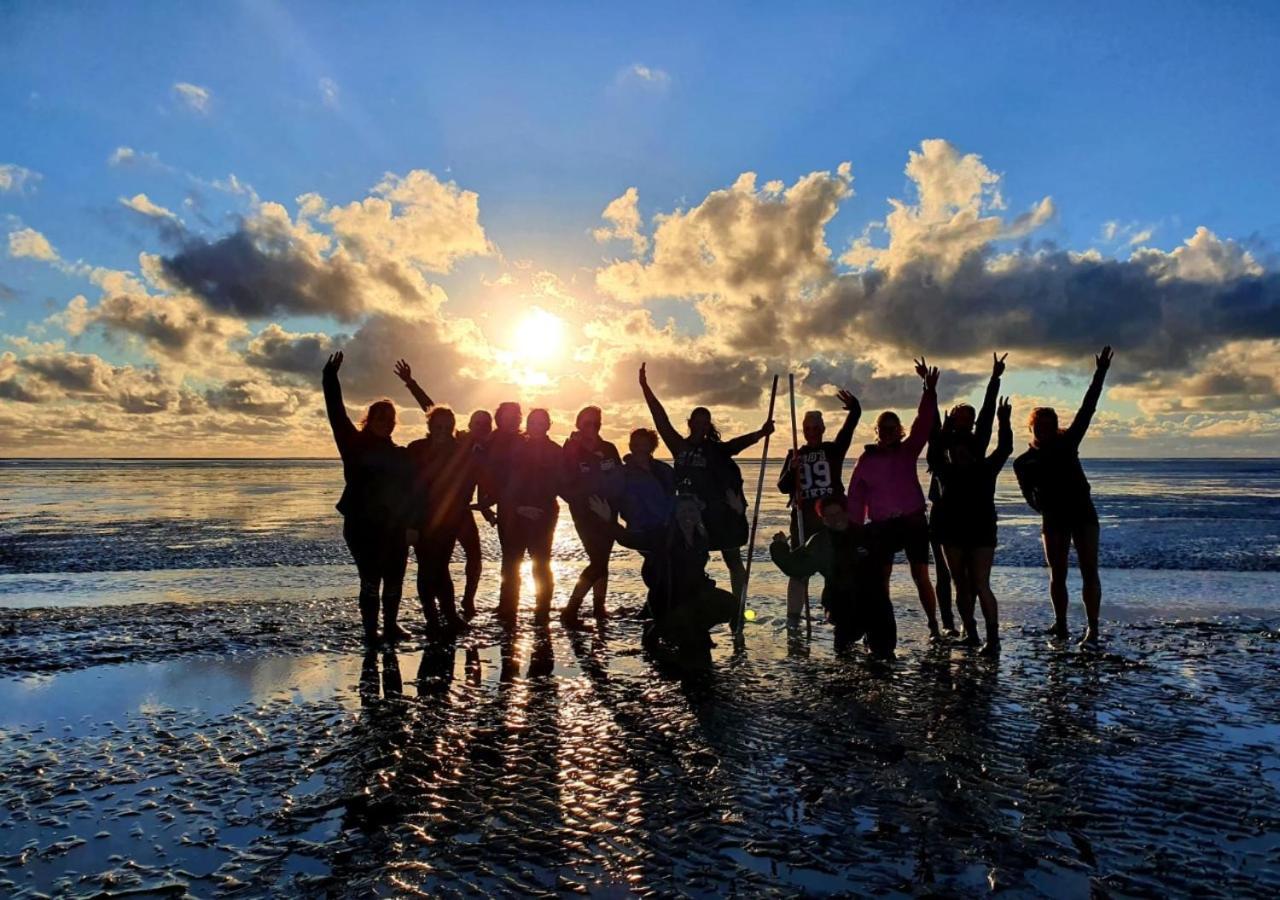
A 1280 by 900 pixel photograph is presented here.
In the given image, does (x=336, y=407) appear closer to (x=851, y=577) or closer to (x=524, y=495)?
(x=524, y=495)

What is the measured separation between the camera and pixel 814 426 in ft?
27.8

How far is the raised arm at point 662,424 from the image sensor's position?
8172 mm

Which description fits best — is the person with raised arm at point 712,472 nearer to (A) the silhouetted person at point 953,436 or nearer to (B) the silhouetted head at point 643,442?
(B) the silhouetted head at point 643,442

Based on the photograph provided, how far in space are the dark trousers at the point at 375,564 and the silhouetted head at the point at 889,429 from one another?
4777mm

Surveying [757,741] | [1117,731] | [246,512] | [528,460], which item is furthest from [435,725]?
[246,512]

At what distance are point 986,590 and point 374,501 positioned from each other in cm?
569

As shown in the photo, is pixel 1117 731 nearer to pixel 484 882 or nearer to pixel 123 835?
pixel 484 882

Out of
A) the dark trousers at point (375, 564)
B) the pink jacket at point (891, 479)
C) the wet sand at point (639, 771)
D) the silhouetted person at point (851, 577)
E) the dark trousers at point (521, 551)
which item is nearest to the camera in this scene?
the wet sand at point (639, 771)

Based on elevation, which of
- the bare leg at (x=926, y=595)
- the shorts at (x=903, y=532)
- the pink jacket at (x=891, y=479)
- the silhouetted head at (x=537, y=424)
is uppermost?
the silhouetted head at (x=537, y=424)

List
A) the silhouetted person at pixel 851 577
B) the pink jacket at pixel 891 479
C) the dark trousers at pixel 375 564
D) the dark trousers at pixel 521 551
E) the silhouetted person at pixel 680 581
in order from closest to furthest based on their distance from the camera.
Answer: the silhouetted person at pixel 680 581 → the silhouetted person at pixel 851 577 → the dark trousers at pixel 375 564 → the pink jacket at pixel 891 479 → the dark trousers at pixel 521 551

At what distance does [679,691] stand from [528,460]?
3.32 meters

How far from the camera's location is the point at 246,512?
27531 mm

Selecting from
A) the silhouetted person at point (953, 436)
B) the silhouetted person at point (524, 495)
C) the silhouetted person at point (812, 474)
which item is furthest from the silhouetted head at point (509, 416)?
the silhouetted person at point (953, 436)

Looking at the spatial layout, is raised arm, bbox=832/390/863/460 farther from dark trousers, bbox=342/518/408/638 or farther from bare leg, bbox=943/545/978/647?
A: dark trousers, bbox=342/518/408/638
